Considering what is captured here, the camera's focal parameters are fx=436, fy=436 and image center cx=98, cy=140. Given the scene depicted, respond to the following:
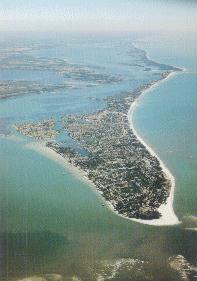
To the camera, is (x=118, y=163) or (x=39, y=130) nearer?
(x=118, y=163)

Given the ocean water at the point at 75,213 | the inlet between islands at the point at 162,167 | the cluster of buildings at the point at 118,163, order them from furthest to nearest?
the cluster of buildings at the point at 118,163, the inlet between islands at the point at 162,167, the ocean water at the point at 75,213

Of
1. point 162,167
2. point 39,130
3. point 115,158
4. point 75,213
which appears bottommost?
point 75,213

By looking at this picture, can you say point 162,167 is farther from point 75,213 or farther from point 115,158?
point 75,213

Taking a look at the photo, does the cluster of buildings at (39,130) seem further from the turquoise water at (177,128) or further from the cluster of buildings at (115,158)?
the turquoise water at (177,128)

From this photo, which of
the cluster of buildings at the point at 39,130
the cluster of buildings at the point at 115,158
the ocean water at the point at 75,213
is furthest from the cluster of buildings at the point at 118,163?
the cluster of buildings at the point at 39,130

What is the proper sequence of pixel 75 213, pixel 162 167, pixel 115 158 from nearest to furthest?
pixel 75 213, pixel 162 167, pixel 115 158

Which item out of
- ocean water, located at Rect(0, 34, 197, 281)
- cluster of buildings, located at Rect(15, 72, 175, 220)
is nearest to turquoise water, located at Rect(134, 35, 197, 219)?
ocean water, located at Rect(0, 34, 197, 281)

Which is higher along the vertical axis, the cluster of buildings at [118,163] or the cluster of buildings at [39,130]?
the cluster of buildings at [39,130]

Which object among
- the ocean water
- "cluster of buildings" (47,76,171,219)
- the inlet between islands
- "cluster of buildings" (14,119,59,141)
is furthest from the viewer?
"cluster of buildings" (14,119,59,141)

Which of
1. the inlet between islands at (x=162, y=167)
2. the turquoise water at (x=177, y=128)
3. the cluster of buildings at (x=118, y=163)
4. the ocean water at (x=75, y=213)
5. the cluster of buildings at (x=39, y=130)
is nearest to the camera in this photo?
the ocean water at (x=75, y=213)

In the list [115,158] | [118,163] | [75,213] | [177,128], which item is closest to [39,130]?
[115,158]

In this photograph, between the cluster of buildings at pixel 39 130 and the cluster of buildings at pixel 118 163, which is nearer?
the cluster of buildings at pixel 118 163

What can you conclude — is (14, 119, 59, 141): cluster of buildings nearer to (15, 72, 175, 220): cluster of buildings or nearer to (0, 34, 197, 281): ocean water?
(15, 72, 175, 220): cluster of buildings

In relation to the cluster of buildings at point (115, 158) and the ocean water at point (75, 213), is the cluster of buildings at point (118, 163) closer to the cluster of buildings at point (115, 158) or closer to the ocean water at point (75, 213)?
the cluster of buildings at point (115, 158)
